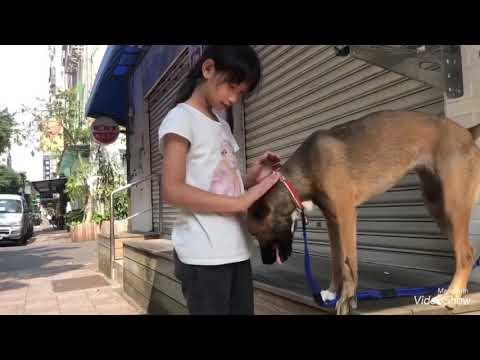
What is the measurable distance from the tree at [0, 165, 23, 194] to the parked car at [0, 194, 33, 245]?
3557cm

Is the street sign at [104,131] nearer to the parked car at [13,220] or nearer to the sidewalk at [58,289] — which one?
the sidewalk at [58,289]

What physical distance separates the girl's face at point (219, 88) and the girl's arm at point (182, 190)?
9.7 inches

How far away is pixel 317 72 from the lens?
16.8 feet

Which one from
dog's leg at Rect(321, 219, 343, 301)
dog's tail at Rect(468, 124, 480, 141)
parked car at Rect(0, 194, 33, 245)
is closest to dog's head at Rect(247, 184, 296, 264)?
dog's leg at Rect(321, 219, 343, 301)

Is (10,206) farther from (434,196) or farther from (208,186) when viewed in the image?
(208,186)

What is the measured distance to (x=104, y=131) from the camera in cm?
1278

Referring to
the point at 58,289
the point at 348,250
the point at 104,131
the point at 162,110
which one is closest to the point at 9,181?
the point at 104,131

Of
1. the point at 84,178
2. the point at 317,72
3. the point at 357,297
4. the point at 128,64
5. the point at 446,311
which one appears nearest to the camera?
the point at 446,311

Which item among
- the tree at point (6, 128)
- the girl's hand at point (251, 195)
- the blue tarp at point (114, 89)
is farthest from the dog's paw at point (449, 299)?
the tree at point (6, 128)

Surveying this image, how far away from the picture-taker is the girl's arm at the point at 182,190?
1.72 meters

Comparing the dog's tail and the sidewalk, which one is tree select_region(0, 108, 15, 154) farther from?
the dog's tail

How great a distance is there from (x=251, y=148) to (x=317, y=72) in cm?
201
